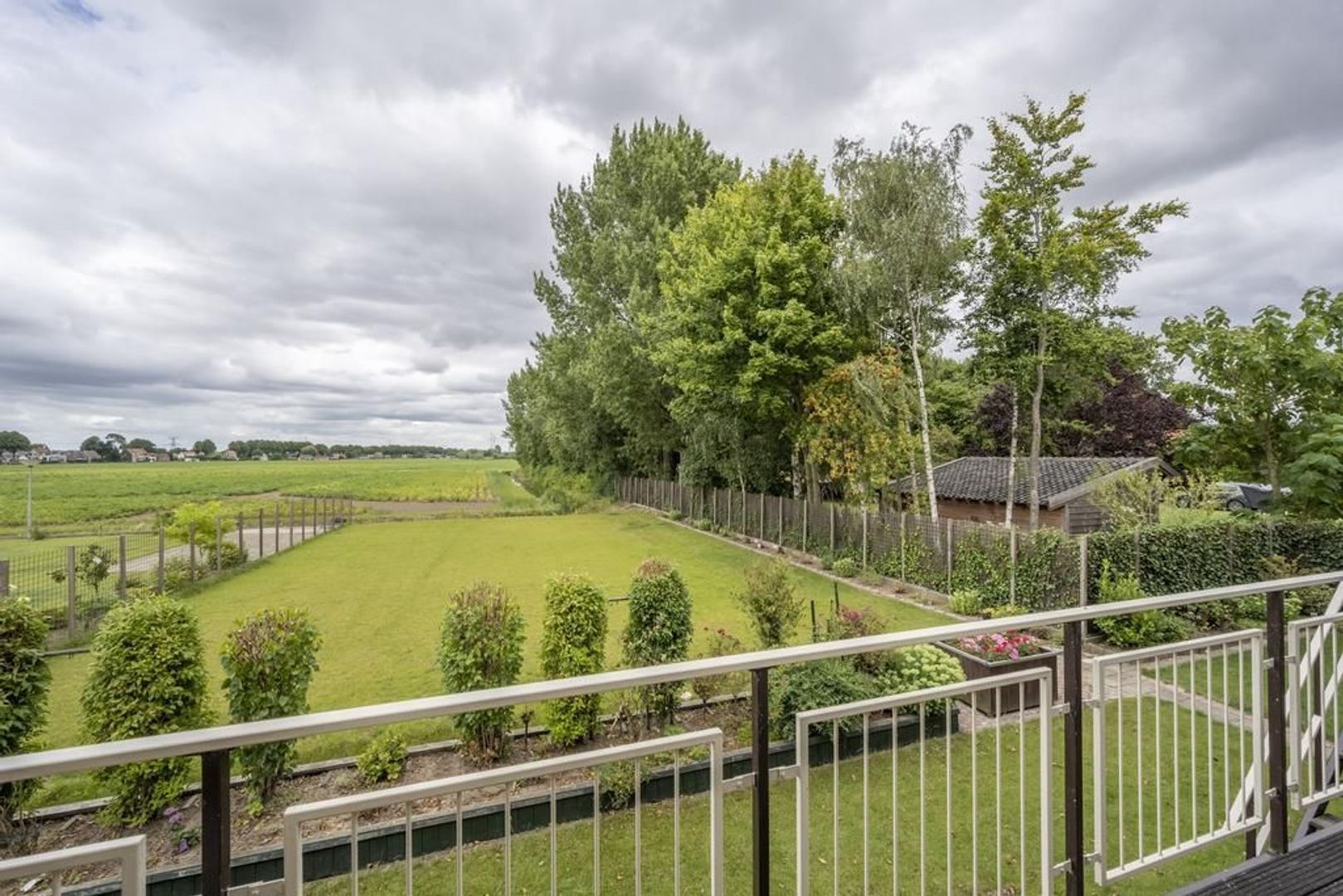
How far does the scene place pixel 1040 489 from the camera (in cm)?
1507

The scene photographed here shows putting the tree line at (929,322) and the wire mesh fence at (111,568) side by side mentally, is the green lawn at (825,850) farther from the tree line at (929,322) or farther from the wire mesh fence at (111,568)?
the tree line at (929,322)

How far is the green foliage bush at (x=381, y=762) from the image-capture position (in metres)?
3.79

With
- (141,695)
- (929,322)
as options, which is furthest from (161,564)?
(929,322)

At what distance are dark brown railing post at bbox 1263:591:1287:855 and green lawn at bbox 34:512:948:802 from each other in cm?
463

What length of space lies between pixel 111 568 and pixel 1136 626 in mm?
13996

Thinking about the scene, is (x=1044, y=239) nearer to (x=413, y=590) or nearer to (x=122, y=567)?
(x=413, y=590)

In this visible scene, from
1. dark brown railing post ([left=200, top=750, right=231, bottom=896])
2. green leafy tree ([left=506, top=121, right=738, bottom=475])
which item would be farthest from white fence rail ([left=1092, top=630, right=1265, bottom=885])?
green leafy tree ([left=506, top=121, right=738, bottom=475])

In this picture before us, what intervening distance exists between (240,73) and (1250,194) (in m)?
16.1

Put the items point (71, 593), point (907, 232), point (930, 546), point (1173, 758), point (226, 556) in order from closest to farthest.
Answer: point (1173, 758)
point (71, 593)
point (930, 546)
point (907, 232)
point (226, 556)

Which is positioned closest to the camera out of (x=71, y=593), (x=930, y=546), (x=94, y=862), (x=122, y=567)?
(x=94, y=862)

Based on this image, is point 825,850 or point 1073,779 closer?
point 1073,779

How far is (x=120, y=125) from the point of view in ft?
18.9

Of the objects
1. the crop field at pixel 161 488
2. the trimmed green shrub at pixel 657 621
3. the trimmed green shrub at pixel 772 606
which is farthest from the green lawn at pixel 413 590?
the crop field at pixel 161 488

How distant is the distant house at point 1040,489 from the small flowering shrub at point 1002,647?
26.8 ft
